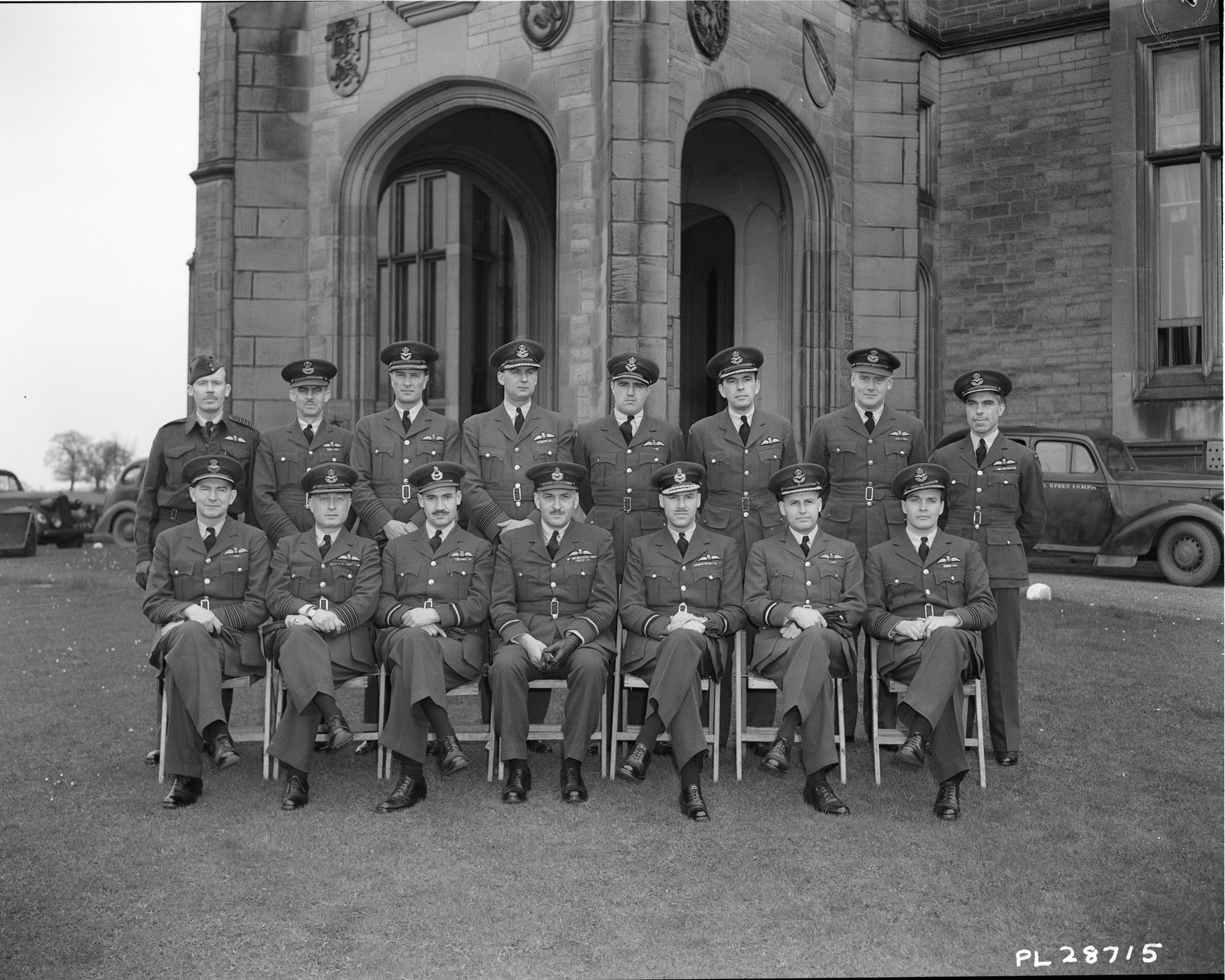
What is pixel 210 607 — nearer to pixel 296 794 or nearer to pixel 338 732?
pixel 338 732

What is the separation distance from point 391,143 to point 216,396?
554 cm

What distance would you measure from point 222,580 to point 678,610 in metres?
2.16

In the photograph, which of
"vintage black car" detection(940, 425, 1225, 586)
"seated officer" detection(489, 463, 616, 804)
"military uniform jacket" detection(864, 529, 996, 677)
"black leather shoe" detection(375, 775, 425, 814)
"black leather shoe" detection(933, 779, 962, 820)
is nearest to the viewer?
"black leather shoe" detection(933, 779, 962, 820)

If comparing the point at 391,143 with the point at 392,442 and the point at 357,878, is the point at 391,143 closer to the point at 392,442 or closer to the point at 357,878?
the point at 392,442

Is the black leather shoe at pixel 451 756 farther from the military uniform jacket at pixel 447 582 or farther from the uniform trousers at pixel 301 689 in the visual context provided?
the uniform trousers at pixel 301 689

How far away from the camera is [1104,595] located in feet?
37.8

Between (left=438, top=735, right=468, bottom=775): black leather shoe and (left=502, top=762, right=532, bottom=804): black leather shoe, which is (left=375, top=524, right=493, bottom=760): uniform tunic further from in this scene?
(left=502, top=762, right=532, bottom=804): black leather shoe

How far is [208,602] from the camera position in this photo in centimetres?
Answer: 587

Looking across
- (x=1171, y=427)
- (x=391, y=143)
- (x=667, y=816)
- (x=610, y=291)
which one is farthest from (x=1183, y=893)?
(x=1171, y=427)

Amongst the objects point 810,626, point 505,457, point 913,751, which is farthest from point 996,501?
point 505,457

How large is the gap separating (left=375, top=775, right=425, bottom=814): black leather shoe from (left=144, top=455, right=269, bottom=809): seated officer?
0.75 metres

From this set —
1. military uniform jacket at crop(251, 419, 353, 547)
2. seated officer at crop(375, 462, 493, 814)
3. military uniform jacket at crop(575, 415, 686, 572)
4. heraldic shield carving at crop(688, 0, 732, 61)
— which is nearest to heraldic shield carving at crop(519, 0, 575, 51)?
heraldic shield carving at crop(688, 0, 732, 61)

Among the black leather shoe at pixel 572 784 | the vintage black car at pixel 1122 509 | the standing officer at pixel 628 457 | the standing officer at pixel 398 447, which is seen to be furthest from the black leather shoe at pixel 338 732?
the vintage black car at pixel 1122 509

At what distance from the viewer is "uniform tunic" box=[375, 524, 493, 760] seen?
5414 millimetres
